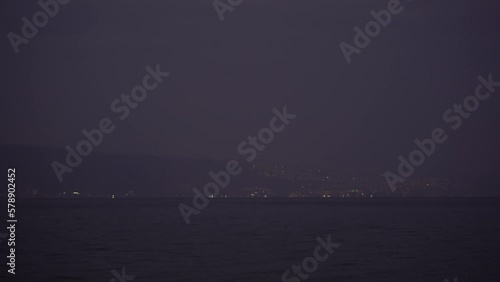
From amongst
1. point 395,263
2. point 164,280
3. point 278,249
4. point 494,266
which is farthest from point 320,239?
point 164,280

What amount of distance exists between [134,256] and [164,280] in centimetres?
1271

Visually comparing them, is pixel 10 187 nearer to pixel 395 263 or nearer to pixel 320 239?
pixel 395 263

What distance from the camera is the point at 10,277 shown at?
38781 mm
